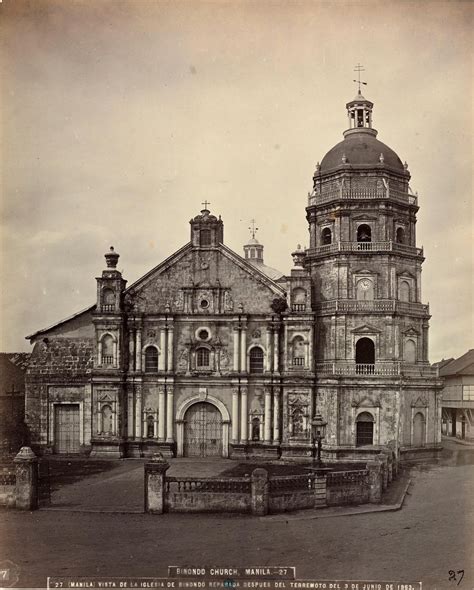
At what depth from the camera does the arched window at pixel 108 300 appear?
3891cm

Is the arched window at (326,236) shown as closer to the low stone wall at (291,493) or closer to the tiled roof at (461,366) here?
the low stone wall at (291,493)

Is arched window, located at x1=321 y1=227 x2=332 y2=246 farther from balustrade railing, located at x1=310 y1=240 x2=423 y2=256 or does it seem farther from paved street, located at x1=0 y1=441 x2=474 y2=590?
paved street, located at x1=0 y1=441 x2=474 y2=590

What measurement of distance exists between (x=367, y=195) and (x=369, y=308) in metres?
5.63

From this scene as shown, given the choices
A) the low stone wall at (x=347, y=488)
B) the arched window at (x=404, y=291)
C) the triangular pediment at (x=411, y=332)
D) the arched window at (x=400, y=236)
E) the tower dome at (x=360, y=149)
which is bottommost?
the low stone wall at (x=347, y=488)

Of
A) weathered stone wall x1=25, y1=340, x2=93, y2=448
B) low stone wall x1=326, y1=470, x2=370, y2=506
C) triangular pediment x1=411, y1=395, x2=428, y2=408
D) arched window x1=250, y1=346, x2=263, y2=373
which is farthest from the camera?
weathered stone wall x1=25, y1=340, x2=93, y2=448

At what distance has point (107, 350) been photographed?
127 feet

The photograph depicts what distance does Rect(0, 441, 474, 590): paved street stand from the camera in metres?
18.5

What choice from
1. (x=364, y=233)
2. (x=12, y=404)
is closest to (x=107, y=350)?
(x=12, y=404)

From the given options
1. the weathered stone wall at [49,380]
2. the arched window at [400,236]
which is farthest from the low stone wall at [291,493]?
the weathered stone wall at [49,380]

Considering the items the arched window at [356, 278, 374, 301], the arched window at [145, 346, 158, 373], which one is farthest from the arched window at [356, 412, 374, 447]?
the arched window at [145, 346, 158, 373]

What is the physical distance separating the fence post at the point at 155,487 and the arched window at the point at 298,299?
50.6ft

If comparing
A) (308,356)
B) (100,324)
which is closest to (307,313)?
(308,356)

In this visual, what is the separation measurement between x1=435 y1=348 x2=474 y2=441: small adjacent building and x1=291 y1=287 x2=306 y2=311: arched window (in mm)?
17546

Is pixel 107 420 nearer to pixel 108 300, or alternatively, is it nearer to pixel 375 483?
pixel 108 300
